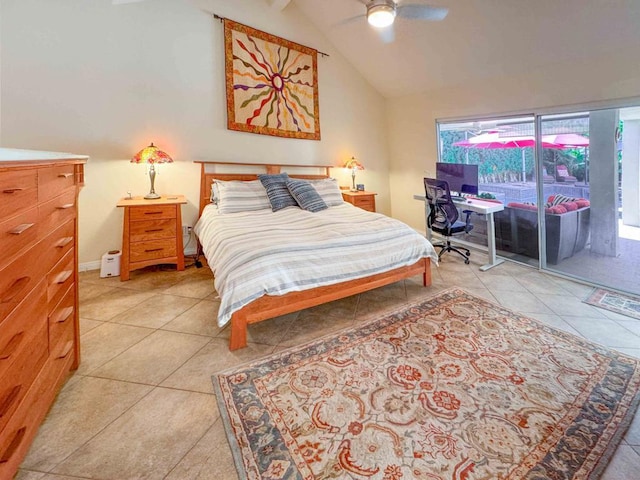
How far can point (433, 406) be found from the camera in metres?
1.51

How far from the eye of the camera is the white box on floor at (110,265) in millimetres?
3244

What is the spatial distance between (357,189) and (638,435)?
4.21 m

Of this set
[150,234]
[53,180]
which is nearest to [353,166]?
[150,234]

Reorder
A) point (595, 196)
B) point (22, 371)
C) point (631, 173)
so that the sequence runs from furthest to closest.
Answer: point (595, 196) < point (631, 173) < point (22, 371)

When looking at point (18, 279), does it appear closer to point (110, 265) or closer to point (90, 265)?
point (110, 265)

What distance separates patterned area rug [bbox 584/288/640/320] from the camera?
7.96ft

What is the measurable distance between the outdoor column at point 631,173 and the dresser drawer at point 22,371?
15.0 feet

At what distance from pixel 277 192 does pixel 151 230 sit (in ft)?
4.83

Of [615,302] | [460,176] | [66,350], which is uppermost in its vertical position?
[460,176]

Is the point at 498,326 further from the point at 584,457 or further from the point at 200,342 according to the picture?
the point at 200,342

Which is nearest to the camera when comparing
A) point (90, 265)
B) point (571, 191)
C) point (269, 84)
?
point (571, 191)

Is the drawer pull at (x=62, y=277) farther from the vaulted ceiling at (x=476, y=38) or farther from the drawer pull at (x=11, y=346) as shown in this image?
the vaulted ceiling at (x=476, y=38)

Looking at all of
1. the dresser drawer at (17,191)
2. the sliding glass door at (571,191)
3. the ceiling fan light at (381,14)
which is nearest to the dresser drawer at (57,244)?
the dresser drawer at (17,191)

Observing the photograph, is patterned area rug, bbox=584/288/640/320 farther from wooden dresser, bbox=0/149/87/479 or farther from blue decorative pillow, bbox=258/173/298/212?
wooden dresser, bbox=0/149/87/479
